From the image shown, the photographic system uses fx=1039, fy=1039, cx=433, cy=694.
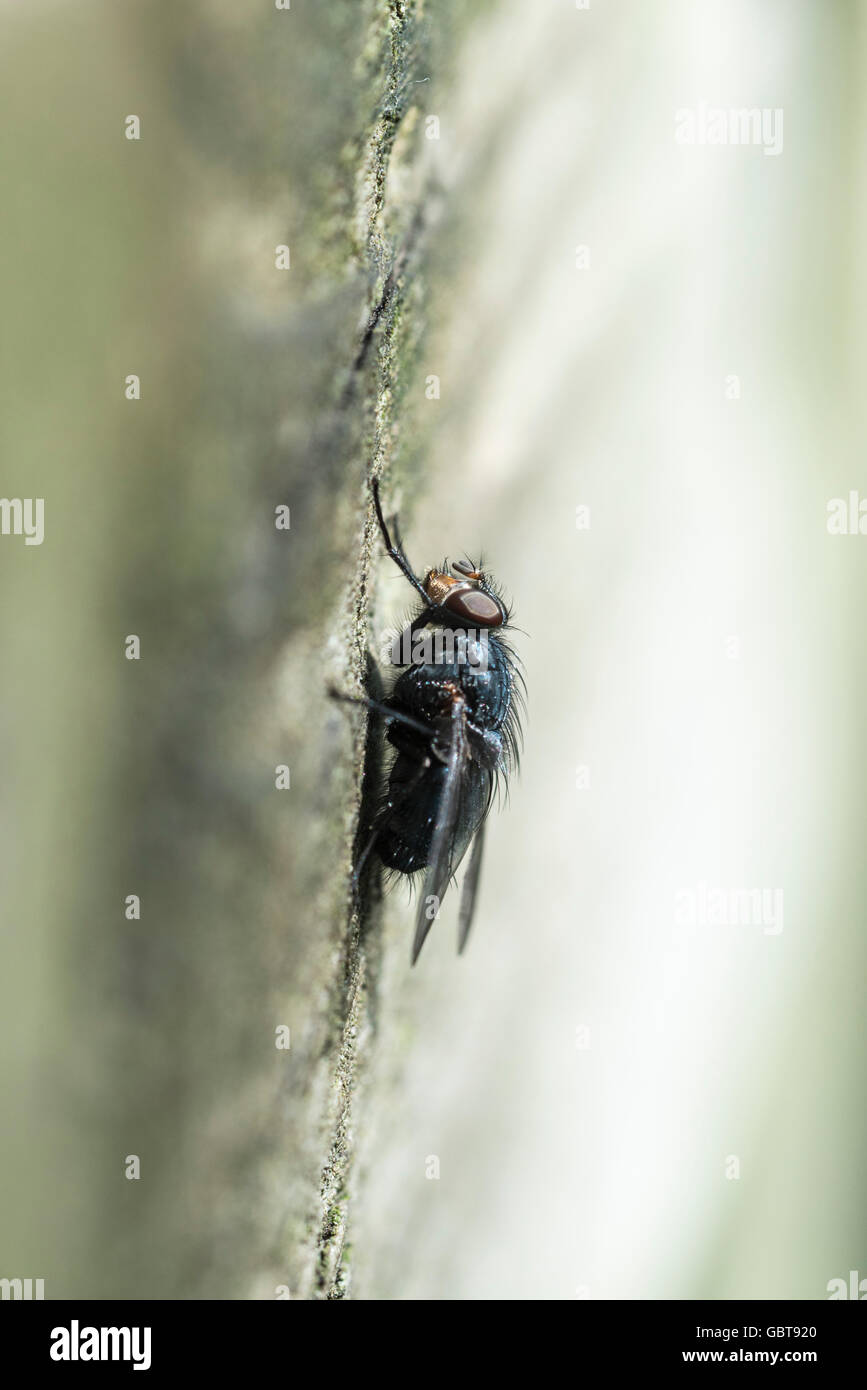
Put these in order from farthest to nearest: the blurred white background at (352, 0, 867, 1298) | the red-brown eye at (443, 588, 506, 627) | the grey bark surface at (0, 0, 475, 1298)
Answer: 1. the blurred white background at (352, 0, 867, 1298)
2. the red-brown eye at (443, 588, 506, 627)
3. the grey bark surface at (0, 0, 475, 1298)

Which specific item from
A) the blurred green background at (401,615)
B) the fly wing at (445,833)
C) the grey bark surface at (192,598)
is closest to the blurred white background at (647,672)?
the blurred green background at (401,615)

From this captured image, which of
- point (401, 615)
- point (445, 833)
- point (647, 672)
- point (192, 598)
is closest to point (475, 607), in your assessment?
point (401, 615)

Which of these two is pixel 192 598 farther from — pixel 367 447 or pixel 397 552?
pixel 397 552

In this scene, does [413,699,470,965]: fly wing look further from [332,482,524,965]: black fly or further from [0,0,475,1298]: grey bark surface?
[0,0,475,1298]: grey bark surface

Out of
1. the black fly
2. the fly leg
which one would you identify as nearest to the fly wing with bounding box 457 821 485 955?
the black fly

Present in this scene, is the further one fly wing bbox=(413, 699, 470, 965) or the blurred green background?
fly wing bbox=(413, 699, 470, 965)

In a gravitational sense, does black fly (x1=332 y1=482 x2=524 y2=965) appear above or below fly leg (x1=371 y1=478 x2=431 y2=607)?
below
